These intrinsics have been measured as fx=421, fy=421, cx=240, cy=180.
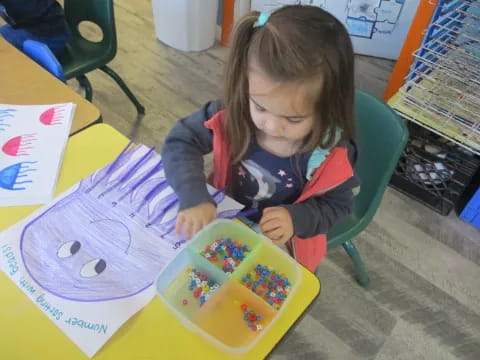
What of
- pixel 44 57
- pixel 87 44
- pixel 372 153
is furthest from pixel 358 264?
pixel 87 44

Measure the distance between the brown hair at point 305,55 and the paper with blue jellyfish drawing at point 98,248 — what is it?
0.75 ft

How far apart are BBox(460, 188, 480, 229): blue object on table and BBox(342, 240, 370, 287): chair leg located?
0.49 m

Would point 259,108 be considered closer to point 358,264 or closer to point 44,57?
point 44,57

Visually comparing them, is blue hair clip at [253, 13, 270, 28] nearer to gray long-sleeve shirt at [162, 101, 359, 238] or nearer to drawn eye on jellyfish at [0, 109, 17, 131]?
gray long-sleeve shirt at [162, 101, 359, 238]

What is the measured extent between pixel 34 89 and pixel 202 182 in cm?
47

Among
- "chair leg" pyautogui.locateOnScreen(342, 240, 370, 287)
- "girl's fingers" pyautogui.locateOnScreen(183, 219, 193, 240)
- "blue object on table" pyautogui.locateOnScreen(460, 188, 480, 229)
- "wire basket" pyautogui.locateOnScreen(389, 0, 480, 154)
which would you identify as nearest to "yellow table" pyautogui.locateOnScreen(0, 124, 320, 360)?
"girl's fingers" pyautogui.locateOnScreen(183, 219, 193, 240)

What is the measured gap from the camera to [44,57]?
1047mm

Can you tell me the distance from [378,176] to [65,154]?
0.67 m

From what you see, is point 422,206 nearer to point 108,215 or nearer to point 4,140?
point 108,215

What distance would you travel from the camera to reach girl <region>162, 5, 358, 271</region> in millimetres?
605

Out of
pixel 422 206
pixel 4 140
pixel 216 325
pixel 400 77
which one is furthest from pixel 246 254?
pixel 400 77

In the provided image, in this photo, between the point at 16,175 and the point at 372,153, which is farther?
the point at 372,153

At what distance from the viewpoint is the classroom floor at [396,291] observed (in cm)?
125

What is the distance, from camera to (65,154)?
31.6 inches
